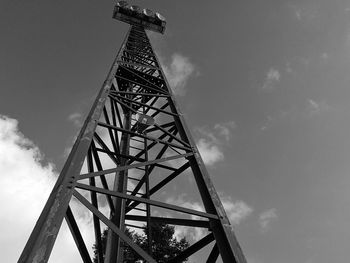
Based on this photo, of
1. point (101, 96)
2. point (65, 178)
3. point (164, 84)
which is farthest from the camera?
point (164, 84)

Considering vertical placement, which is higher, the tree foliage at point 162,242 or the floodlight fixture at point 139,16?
the floodlight fixture at point 139,16

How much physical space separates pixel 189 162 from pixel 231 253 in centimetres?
191

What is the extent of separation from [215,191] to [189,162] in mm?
905

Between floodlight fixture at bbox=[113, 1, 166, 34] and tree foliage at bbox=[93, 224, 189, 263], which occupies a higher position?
floodlight fixture at bbox=[113, 1, 166, 34]

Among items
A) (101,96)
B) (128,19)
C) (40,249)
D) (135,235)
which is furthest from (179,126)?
(135,235)

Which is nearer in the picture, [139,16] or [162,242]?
[139,16]

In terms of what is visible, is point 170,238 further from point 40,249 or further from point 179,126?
point 40,249

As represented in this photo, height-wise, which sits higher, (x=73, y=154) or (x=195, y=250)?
(x=73, y=154)

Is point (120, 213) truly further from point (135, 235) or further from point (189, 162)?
point (135, 235)

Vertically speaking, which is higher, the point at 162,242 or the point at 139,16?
the point at 139,16

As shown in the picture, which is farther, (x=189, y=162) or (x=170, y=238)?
(x=170, y=238)

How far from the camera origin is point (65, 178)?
3.21 meters

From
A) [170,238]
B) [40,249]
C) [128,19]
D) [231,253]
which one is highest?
[128,19]

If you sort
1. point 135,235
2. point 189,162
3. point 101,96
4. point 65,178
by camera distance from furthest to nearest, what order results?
1. point 135,235
2. point 101,96
3. point 189,162
4. point 65,178
